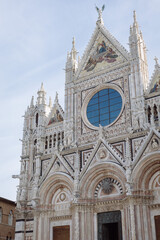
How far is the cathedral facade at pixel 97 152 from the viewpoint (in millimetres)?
17578

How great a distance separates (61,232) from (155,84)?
468 inches

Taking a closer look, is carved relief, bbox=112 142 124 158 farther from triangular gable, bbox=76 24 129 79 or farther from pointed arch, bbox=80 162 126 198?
triangular gable, bbox=76 24 129 79

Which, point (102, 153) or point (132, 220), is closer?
point (132, 220)

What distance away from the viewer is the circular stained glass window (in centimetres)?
2262

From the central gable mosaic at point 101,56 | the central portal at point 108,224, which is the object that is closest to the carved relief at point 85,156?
the central portal at point 108,224

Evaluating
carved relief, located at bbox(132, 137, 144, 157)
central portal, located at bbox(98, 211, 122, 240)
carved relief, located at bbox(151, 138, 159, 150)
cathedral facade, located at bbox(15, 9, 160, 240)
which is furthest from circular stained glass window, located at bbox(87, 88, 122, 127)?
central portal, located at bbox(98, 211, 122, 240)

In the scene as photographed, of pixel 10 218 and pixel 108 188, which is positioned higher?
pixel 108 188

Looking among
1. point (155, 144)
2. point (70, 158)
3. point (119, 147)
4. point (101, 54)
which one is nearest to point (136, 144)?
point (119, 147)

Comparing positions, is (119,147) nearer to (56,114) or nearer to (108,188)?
(108,188)

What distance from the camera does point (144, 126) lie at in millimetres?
19500

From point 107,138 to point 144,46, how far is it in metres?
8.68

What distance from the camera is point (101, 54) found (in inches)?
999

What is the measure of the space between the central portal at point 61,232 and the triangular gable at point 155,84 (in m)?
10.7

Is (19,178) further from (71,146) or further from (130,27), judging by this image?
(130,27)
